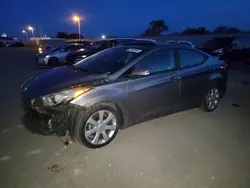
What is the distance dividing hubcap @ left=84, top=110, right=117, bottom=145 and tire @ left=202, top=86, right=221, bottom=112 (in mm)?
2436

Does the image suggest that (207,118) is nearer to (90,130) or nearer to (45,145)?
(90,130)

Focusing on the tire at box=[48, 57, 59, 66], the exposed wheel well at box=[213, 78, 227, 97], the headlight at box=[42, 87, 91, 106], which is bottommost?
the tire at box=[48, 57, 59, 66]

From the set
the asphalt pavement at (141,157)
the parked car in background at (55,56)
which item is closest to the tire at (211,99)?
the asphalt pavement at (141,157)

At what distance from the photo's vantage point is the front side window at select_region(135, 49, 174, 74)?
421 cm

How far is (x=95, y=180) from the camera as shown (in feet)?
9.95

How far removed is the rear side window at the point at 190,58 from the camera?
472 cm

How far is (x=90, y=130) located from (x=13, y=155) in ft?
3.86

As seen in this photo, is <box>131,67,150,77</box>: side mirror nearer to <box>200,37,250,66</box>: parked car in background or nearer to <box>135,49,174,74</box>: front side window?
<box>135,49,174,74</box>: front side window

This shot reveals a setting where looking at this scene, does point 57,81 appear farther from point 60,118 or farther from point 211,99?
point 211,99

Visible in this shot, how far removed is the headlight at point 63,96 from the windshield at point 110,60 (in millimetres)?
676

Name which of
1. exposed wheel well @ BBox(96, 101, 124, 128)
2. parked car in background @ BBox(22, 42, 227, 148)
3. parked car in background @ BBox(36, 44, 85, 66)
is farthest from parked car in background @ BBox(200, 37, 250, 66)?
exposed wheel well @ BBox(96, 101, 124, 128)

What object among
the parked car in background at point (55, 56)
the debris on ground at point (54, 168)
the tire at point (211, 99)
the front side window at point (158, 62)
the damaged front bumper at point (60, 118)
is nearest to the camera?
the debris on ground at point (54, 168)

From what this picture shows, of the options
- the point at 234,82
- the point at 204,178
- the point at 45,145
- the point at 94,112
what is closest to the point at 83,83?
the point at 94,112

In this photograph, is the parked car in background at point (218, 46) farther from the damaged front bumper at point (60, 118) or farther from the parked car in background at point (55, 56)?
the damaged front bumper at point (60, 118)
